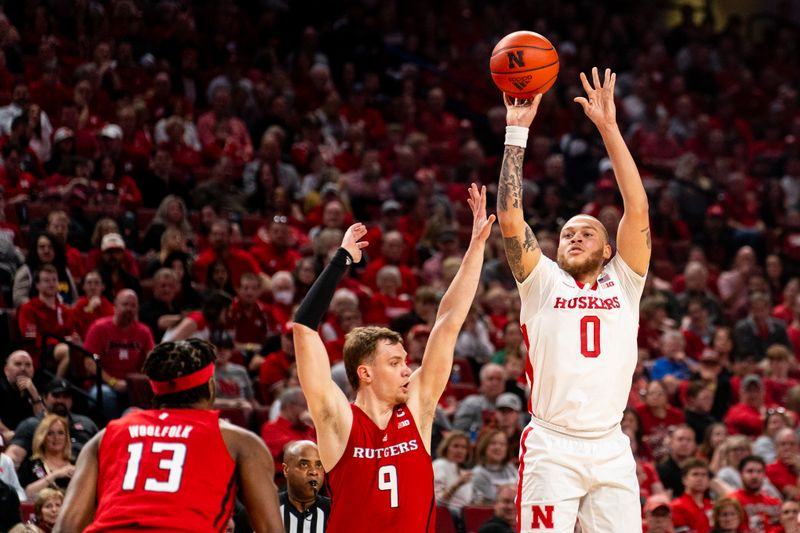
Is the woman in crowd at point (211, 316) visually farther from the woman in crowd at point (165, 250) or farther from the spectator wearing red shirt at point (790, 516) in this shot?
the spectator wearing red shirt at point (790, 516)

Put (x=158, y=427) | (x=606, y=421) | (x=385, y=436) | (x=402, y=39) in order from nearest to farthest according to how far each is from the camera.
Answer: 1. (x=158, y=427)
2. (x=385, y=436)
3. (x=606, y=421)
4. (x=402, y=39)

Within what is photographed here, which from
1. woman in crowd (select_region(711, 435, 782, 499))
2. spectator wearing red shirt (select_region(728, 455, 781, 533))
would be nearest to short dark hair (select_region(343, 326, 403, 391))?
spectator wearing red shirt (select_region(728, 455, 781, 533))

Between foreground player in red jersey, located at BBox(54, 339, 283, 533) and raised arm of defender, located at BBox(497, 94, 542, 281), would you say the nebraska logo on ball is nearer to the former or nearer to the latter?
raised arm of defender, located at BBox(497, 94, 542, 281)

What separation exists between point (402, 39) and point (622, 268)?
13.9 m

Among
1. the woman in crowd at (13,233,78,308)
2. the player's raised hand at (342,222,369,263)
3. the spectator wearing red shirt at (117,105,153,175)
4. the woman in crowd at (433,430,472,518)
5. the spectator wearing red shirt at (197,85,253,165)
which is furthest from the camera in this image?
the spectator wearing red shirt at (197,85,253,165)

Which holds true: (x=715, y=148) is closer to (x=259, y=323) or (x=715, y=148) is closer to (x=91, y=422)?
(x=259, y=323)

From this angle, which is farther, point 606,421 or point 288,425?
point 288,425

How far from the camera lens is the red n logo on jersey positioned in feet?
19.7

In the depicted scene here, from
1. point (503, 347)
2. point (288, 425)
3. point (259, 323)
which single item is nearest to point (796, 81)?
point (503, 347)

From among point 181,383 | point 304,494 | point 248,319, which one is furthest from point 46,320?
point 181,383

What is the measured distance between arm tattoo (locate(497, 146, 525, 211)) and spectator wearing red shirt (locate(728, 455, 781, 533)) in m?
5.47

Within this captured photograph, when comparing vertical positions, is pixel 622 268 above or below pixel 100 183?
below

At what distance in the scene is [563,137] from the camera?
1816 centimetres

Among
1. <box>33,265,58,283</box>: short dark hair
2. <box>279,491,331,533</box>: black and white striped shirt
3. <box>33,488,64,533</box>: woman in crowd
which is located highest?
<box>33,265,58,283</box>: short dark hair
